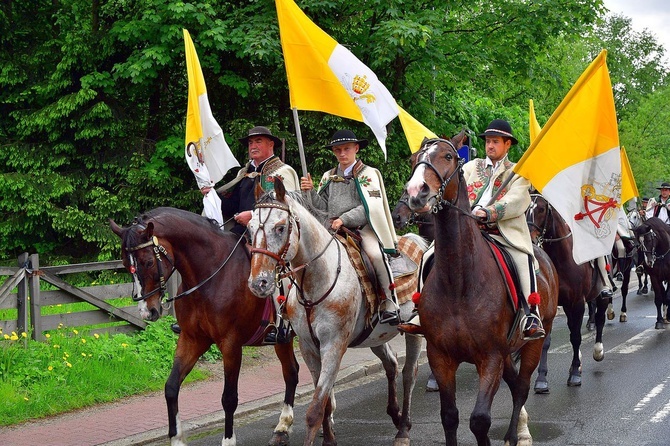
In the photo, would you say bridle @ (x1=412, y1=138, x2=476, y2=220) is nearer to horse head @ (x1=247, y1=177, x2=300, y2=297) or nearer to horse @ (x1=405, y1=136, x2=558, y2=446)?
horse @ (x1=405, y1=136, x2=558, y2=446)

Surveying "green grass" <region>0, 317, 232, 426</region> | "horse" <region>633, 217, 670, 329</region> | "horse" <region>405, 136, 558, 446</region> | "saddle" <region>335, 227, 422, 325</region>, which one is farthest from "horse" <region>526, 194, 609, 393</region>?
"horse" <region>633, 217, 670, 329</region>

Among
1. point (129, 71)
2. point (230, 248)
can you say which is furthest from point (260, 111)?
point (230, 248)

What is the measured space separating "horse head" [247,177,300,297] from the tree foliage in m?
8.59

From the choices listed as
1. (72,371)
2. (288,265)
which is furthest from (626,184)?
(72,371)

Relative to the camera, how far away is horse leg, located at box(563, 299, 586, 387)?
11234 millimetres

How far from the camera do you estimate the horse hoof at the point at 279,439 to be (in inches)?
327

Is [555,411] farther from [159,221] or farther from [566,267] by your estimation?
[159,221]

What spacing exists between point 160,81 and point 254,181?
965 cm

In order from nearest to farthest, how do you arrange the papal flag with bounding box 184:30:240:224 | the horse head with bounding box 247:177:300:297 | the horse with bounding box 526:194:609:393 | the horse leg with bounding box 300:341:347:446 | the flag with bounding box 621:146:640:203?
the horse head with bounding box 247:177:300:297 → the horse leg with bounding box 300:341:347:446 → the papal flag with bounding box 184:30:240:224 → the horse with bounding box 526:194:609:393 → the flag with bounding box 621:146:640:203

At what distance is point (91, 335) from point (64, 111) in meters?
6.55

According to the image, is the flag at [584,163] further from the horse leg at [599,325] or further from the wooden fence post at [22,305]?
the wooden fence post at [22,305]

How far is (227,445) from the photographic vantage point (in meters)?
7.90

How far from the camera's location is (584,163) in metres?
7.67

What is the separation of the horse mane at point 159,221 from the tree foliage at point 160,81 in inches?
287
